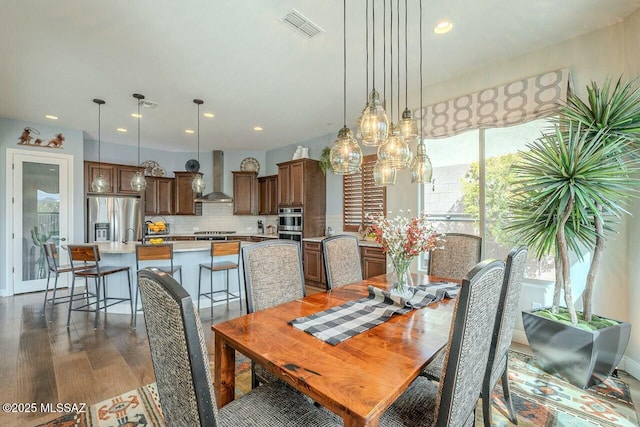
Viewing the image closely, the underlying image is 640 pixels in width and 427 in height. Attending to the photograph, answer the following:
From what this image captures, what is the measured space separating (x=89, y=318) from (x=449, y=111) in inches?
203

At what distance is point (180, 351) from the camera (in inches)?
31.6

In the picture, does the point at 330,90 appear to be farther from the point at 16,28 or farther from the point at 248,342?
the point at 248,342

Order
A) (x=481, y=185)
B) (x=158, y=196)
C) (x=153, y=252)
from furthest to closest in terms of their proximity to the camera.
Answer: (x=158, y=196) < (x=153, y=252) < (x=481, y=185)

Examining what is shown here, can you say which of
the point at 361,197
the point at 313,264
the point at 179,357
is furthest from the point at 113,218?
the point at 179,357

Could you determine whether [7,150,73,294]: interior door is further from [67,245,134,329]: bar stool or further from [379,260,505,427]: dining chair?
[379,260,505,427]: dining chair

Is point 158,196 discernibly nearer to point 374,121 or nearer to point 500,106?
point 374,121

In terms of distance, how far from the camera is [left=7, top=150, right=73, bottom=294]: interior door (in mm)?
4738

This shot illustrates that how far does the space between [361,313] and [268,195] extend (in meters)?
5.52

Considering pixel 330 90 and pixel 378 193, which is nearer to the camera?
pixel 330 90

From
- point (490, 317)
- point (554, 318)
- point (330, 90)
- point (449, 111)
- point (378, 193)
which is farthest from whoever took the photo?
point (378, 193)

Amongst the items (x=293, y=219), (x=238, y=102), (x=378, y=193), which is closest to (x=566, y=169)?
(x=378, y=193)

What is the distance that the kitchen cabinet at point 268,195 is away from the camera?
678 cm

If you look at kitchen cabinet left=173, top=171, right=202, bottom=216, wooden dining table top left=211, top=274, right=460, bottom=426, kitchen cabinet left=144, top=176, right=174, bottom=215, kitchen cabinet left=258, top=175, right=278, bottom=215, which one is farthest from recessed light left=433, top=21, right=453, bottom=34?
kitchen cabinet left=144, top=176, right=174, bottom=215

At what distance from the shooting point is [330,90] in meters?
3.74
